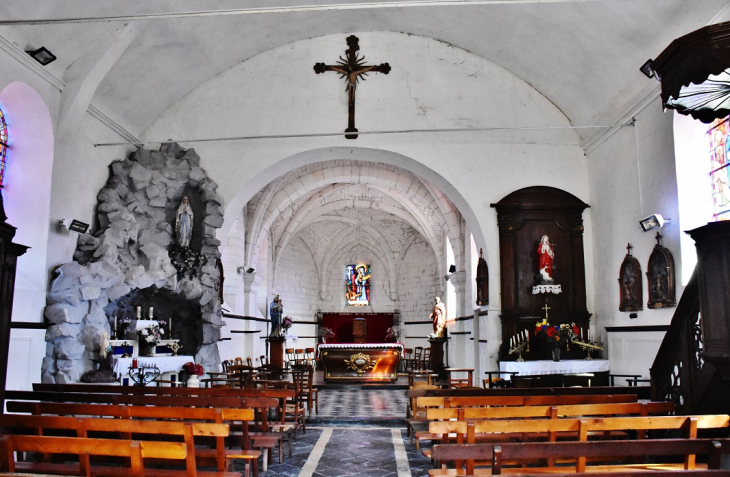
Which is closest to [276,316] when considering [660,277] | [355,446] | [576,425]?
[355,446]

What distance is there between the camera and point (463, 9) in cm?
1061

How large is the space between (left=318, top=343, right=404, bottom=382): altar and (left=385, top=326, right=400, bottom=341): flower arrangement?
578 centimetres

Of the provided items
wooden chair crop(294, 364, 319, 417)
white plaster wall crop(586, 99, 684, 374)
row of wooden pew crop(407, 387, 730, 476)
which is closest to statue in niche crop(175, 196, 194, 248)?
wooden chair crop(294, 364, 319, 417)

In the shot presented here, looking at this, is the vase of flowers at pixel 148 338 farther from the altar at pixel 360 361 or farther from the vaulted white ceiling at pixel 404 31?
the altar at pixel 360 361

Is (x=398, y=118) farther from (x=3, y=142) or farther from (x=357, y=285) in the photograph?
(x=357, y=285)

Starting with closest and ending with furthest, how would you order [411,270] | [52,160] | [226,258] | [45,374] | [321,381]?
[45,374] → [52,160] → [226,258] → [321,381] → [411,270]

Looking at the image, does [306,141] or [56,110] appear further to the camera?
[306,141]

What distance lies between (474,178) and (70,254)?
22.5ft

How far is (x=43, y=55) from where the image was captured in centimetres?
826

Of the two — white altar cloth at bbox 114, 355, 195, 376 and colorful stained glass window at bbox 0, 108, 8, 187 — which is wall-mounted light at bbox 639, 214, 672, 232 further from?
colorful stained glass window at bbox 0, 108, 8, 187

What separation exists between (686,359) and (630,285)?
393 centimetres

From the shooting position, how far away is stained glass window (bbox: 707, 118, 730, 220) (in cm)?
782

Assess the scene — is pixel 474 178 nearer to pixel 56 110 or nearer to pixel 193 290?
pixel 193 290

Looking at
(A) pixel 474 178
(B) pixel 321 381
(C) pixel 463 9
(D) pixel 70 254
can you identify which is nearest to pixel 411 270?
(B) pixel 321 381
